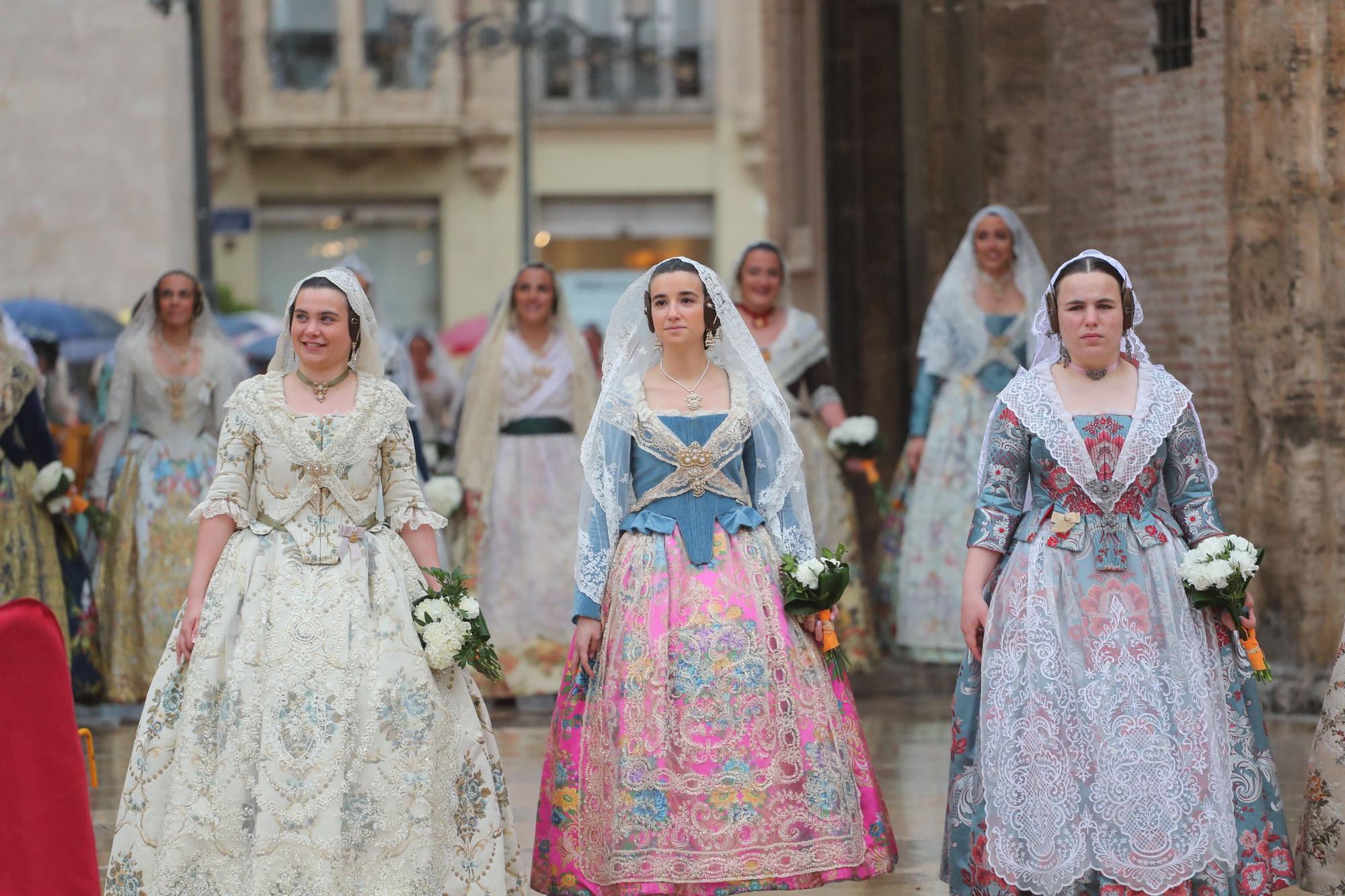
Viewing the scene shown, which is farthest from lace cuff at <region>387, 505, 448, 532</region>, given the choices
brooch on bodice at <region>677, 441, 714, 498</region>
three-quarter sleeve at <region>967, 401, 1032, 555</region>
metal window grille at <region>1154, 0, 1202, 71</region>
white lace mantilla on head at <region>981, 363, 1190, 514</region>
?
metal window grille at <region>1154, 0, 1202, 71</region>

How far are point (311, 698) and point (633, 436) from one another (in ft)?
4.03

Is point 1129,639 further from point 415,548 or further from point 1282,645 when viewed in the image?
point 1282,645

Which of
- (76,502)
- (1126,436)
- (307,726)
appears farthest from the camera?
(76,502)

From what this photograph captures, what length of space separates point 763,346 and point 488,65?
795 inches

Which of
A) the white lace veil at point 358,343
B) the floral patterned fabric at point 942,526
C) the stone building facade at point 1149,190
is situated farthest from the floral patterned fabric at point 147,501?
the stone building facade at point 1149,190

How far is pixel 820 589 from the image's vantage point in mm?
5863

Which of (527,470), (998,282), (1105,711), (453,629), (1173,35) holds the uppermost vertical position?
(1173,35)

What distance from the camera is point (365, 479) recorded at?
5945mm

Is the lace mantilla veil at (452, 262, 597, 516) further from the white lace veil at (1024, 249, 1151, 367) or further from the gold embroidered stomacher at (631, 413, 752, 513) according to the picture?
the white lace veil at (1024, 249, 1151, 367)

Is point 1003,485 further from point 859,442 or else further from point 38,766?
point 859,442

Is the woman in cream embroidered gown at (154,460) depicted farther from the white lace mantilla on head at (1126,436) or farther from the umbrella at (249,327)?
the umbrella at (249,327)

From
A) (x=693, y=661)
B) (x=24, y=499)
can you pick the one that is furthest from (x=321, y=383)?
(x=24, y=499)

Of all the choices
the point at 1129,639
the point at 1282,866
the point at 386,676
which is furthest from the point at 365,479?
the point at 1282,866

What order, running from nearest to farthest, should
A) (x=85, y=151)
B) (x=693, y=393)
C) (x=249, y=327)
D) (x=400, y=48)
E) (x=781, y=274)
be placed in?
(x=693, y=393), (x=781, y=274), (x=249, y=327), (x=85, y=151), (x=400, y=48)
